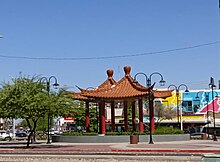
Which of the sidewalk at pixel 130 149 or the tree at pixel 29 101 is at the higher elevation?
the tree at pixel 29 101

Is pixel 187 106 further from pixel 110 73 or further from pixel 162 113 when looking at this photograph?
pixel 110 73

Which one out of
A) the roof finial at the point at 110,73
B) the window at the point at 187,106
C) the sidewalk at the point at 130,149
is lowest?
the sidewalk at the point at 130,149

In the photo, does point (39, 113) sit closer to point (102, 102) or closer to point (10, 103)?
point (10, 103)

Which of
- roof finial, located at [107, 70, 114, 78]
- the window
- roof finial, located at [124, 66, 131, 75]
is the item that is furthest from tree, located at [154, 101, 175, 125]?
roof finial, located at [124, 66, 131, 75]

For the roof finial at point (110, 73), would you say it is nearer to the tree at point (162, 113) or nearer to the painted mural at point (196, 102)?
the tree at point (162, 113)

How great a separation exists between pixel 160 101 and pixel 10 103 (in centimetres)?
6515

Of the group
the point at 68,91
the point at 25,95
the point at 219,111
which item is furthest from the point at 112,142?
the point at 219,111

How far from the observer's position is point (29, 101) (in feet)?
120

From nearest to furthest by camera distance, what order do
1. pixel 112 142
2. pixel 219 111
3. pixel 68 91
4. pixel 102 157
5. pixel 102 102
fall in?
pixel 102 157
pixel 68 91
pixel 112 142
pixel 102 102
pixel 219 111

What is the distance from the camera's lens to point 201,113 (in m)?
95.1

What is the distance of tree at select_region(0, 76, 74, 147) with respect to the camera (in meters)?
36.8

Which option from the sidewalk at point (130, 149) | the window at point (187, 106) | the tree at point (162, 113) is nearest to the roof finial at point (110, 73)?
the sidewalk at point (130, 149)

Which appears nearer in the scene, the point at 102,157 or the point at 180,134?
the point at 102,157

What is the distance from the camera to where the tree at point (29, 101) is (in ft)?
121
